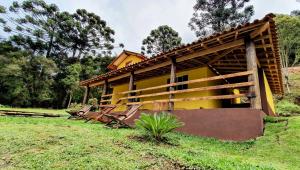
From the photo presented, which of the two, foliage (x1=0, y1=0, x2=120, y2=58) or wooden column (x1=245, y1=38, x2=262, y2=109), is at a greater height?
foliage (x1=0, y1=0, x2=120, y2=58)

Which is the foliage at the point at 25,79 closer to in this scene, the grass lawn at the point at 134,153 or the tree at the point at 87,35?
the tree at the point at 87,35

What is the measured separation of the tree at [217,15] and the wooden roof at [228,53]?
16.4 metres

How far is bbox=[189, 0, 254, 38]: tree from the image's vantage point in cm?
2741

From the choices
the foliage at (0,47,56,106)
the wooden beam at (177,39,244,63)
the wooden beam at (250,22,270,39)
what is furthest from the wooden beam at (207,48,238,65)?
the foliage at (0,47,56,106)

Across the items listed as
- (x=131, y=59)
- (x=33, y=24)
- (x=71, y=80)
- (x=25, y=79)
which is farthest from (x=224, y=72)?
(x=33, y=24)

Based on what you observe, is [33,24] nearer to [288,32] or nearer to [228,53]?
[228,53]

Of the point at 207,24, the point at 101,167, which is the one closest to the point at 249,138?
the point at 101,167

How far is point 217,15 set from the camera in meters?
28.4

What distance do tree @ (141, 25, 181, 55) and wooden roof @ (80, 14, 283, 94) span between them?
26106 millimetres

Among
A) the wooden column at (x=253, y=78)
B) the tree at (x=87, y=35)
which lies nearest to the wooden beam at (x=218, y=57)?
the wooden column at (x=253, y=78)

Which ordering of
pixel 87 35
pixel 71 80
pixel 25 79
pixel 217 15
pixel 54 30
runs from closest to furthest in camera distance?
pixel 25 79 < pixel 217 15 < pixel 71 80 < pixel 54 30 < pixel 87 35

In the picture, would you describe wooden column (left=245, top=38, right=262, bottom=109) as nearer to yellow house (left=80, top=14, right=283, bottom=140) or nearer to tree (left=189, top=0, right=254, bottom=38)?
yellow house (left=80, top=14, right=283, bottom=140)

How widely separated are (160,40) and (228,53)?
31121mm

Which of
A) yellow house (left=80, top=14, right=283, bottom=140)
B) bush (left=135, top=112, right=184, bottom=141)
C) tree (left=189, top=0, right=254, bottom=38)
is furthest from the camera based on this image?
tree (left=189, top=0, right=254, bottom=38)
